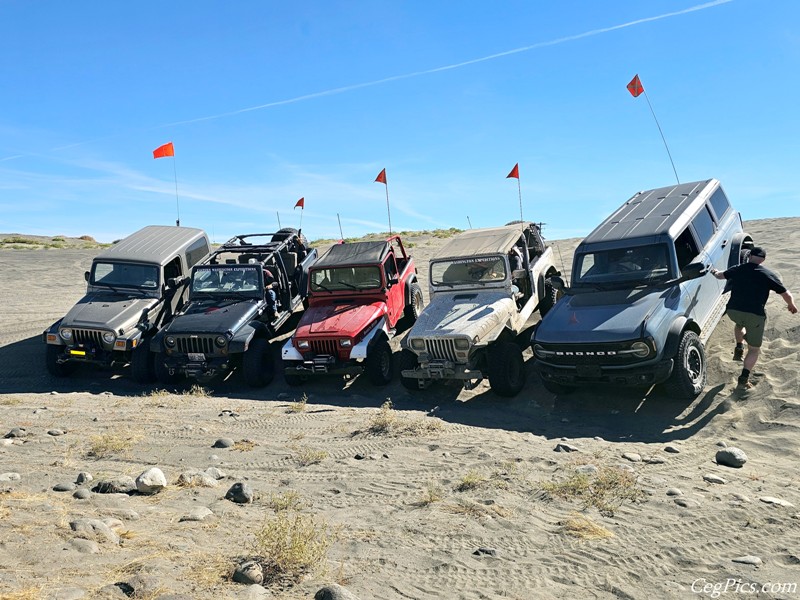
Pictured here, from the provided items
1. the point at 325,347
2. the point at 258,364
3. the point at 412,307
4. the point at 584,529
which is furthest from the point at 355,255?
the point at 584,529

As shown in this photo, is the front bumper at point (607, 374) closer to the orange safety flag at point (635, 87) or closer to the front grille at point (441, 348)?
the front grille at point (441, 348)

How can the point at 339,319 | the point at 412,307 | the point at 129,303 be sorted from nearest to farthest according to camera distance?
the point at 339,319
the point at 129,303
the point at 412,307

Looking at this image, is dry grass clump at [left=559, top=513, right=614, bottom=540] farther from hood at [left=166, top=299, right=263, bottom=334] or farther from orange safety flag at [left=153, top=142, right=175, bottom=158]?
orange safety flag at [left=153, top=142, right=175, bottom=158]

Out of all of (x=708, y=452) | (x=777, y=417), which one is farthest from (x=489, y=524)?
(x=777, y=417)

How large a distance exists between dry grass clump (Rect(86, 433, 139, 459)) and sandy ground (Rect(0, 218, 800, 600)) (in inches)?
1.0

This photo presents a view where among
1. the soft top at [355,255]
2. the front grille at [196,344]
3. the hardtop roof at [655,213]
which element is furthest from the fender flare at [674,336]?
the front grille at [196,344]

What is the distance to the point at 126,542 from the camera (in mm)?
5234

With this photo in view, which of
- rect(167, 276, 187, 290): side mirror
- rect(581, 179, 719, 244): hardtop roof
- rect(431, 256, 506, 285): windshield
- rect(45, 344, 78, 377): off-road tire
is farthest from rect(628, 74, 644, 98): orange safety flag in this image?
rect(45, 344, 78, 377): off-road tire

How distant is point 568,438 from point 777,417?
2.51m

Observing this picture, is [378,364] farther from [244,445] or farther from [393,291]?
[244,445]

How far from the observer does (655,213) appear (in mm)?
10922

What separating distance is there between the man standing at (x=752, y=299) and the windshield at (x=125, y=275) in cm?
1072

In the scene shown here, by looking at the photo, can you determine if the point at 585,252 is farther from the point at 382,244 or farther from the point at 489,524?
the point at 489,524

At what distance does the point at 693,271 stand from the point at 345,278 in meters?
6.27
